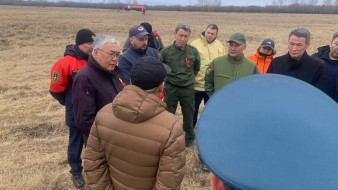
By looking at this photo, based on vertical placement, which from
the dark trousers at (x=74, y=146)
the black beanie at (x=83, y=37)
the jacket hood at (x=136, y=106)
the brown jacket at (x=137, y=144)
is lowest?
the dark trousers at (x=74, y=146)

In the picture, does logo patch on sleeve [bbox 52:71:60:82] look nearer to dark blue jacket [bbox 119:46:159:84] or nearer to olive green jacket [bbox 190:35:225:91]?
dark blue jacket [bbox 119:46:159:84]

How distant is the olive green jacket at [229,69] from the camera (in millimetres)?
3266

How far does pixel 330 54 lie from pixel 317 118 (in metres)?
2.67

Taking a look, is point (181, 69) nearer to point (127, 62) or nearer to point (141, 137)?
point (127, 62)

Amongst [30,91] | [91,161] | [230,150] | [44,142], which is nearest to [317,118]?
[230,150]

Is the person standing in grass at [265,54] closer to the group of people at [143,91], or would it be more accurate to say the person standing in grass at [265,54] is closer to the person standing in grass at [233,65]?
the group of people at [143,91]

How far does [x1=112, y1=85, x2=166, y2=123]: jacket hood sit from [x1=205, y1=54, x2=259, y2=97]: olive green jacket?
1879mm

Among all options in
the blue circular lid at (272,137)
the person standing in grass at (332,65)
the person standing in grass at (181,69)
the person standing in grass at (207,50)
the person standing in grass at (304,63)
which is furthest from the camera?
the person standing in grass at (207,50)

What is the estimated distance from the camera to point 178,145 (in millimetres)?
1646

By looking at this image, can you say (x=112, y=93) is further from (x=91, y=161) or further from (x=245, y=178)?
(x=245, y=178)

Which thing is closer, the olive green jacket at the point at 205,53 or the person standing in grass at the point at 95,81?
the person standing in grass at the point at 95,81

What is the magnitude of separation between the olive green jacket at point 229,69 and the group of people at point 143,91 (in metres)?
0.01

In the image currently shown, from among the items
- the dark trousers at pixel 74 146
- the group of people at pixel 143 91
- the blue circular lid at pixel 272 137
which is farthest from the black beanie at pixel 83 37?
the blue circular lid at pixel 272 137

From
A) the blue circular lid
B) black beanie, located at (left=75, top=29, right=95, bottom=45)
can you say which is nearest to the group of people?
black beanie, located at (left=75, top=29, right=95, bottom=45)
